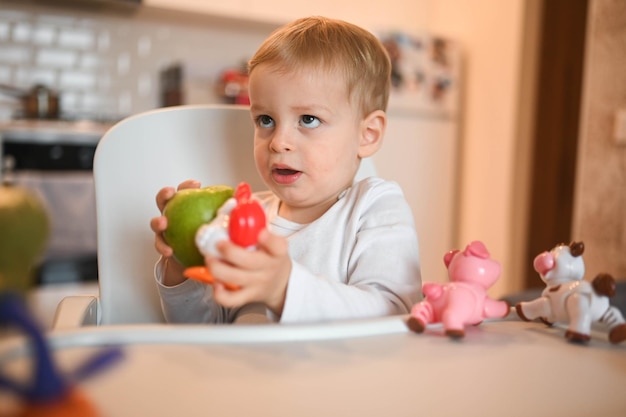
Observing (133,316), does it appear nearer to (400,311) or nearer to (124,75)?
(400,311)

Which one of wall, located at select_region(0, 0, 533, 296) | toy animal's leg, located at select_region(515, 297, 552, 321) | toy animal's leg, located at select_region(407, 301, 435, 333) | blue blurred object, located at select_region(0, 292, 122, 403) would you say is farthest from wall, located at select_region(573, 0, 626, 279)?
blue blurred object, located at select_region(0, 292, 122, 403)

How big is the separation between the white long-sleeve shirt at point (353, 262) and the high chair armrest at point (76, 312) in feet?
0.35

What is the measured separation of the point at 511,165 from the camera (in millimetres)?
2857

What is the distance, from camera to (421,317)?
590mm

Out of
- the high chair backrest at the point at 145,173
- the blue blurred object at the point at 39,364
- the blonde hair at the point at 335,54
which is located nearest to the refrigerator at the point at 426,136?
the high chair backrest at the point at 145,173

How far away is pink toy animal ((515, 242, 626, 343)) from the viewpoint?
0.56 metres

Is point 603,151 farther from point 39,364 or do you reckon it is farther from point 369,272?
point 39,364

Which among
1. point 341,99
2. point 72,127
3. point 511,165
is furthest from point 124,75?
point 341,99

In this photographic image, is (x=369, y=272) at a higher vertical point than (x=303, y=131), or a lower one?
lower

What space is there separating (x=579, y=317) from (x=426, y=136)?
→ 254 cm

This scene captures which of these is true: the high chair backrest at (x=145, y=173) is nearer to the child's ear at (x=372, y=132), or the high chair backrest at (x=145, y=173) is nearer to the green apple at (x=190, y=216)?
the child's ear at (x=372, y=132)

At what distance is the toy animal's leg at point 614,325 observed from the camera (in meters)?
0.56

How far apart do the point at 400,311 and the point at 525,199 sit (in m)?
2.34

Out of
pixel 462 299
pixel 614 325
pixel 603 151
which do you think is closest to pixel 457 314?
pixel 462 299
